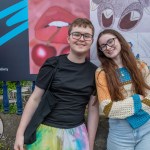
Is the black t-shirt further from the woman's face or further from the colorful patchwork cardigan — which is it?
the woman's face

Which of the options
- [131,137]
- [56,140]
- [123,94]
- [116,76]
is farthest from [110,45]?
[56,140]

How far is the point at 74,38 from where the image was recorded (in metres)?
2.23

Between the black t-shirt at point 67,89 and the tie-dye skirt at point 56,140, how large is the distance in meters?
0.04

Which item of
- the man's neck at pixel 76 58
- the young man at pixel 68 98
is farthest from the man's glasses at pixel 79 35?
the man's neck at pixel 76 58

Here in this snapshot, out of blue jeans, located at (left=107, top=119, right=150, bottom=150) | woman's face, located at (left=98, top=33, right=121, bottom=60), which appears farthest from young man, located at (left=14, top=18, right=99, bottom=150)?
blue jeans, located at (left=107, top=119, right=150, bottom=150)

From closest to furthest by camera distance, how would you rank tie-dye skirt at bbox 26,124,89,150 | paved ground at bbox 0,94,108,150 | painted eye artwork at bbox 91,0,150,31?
1. tie-dye skirt at bbox 26,124,89,150
2. painted eye artwork at bbox 91,0,150,31
3. paved ground at bbox 0,94,108,150

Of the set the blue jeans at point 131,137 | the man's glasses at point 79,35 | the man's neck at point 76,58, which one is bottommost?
the blue jeans at point 131,137

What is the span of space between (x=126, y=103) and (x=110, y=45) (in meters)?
0.44

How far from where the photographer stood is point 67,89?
7.46ft

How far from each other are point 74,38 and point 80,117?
0.57 meters

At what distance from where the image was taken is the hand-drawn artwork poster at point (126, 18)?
121 inches

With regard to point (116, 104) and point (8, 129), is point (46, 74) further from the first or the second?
point (8, 129)

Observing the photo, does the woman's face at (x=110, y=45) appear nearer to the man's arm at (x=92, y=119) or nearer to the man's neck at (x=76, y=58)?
the man's neck at (x=76, y=58)

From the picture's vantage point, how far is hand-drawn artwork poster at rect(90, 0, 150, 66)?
3068 millimetres
